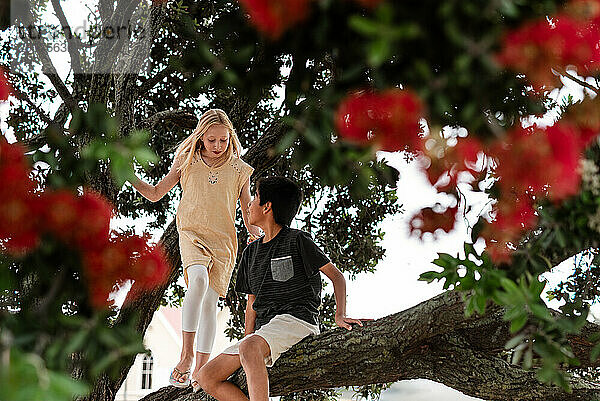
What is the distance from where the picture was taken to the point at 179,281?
16.9 feet

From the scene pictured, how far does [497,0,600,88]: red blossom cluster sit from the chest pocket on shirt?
2125mm

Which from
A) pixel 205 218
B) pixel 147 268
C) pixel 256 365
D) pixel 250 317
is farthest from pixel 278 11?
pixel 205 218

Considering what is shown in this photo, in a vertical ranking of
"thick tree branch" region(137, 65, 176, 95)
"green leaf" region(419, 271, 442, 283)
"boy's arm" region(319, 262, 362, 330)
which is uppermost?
"thick tree branch" region(137, 65, 176, 95)

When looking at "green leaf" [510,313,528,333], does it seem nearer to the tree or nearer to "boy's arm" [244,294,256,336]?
the tree

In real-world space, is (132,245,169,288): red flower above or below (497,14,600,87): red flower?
below

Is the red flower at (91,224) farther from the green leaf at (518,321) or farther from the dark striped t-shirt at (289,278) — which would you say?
the dark striped t-shirt at (289,278)

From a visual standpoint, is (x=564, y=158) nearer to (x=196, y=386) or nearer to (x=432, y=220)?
(x=432, y=220)

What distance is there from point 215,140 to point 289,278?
839mm

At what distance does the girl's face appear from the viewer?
10.9 ft

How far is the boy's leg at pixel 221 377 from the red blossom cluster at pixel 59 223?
1794 mm

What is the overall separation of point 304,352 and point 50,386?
2.21m

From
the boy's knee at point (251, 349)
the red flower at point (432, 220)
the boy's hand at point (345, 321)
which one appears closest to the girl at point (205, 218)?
the boy's knee at point (251, 349)

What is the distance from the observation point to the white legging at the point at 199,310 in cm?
315

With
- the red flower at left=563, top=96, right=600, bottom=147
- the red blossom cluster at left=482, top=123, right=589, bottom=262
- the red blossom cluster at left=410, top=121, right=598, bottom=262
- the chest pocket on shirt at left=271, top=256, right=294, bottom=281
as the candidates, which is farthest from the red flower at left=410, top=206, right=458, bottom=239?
the chest pocket on shirt at left=271, top=256, right=294, bottom=281
